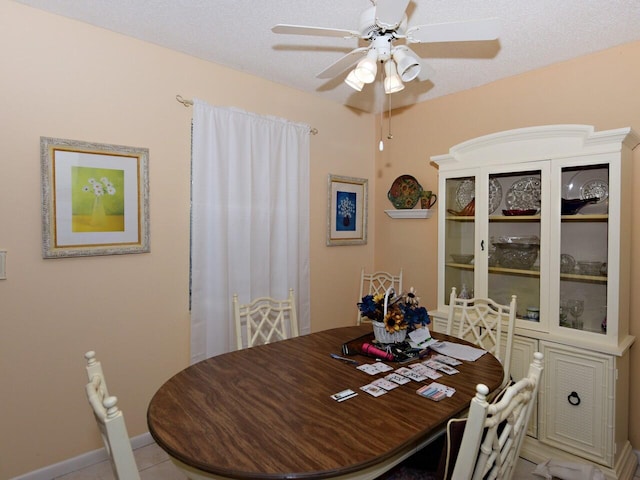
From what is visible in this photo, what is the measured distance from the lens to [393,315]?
1950 mm

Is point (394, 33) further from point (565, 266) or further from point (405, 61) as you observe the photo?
point (565, 266)

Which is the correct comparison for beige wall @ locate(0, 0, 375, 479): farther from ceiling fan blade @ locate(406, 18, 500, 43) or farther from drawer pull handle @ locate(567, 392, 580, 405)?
drawer pull handle @ locate(567, 392, 580, 405)

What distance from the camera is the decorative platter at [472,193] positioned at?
2680 mm

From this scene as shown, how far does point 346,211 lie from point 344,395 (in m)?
A: 2.30

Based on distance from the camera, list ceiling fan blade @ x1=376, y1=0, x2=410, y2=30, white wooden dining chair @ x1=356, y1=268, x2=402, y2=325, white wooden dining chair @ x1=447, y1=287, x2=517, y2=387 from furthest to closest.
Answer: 1. white wooden dining chair @ x1=356, y1=268, x2=402, y2=325
2. white wooden dining chair @ x1=447, y1=287, x2=517, y2=387
3. ceiling fan blade @ x1=376, y1=0, x2=410, y2=30

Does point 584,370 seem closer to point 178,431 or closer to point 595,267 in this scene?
point 595,267

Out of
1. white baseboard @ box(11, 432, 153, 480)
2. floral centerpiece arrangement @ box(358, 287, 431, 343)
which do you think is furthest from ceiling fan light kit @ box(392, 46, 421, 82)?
white baseboard @ box(11, 432, 153, 480)

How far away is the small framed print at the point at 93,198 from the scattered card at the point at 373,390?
1.67 metres

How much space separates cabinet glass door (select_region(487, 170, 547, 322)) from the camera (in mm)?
2500

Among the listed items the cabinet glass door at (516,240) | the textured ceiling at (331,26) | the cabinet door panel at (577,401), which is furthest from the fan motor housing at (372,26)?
the cabinet door panel at (577,401)

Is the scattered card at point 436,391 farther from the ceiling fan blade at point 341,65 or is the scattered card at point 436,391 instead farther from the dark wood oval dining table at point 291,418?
the ceiling fan blade at point 341,65

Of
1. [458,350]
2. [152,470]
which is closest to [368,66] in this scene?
[458,350]

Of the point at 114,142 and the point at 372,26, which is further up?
the point at 372,26

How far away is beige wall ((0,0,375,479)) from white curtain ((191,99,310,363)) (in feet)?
0.34
